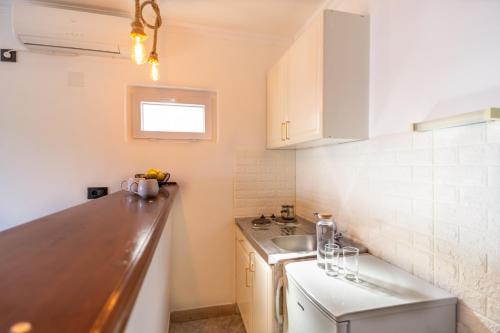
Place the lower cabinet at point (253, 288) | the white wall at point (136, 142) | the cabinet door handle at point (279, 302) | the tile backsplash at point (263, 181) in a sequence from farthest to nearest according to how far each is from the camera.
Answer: the tile backsplash at point (263, 181) < the white wall at point (136, 142) < the lower cabinet at point (253, 288) < the cabinet door handle at point (279, 302)

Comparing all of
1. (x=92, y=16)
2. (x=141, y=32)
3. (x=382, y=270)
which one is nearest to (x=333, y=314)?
(x=382, y=270)

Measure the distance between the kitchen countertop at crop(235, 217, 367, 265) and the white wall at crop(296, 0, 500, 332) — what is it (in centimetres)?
37

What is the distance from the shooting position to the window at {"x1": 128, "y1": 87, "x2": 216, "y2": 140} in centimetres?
213

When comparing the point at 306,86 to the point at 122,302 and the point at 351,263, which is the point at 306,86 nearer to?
the point at 351,263

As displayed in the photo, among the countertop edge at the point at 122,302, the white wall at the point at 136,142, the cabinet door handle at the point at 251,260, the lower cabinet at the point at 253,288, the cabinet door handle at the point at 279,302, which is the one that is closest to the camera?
the countertop edge at the point at 122,302

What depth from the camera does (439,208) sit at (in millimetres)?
1080

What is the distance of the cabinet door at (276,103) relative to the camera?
1.99m

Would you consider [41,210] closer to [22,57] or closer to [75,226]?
[22,57]

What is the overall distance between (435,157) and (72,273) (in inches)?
52.8

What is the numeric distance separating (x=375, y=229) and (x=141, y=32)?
1.62 m

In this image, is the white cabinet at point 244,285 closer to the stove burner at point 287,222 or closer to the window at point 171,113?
the stove burner at point 287,222

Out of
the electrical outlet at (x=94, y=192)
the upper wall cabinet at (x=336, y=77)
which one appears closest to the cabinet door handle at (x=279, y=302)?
the upper wall cabinet at (x=336, y=77)

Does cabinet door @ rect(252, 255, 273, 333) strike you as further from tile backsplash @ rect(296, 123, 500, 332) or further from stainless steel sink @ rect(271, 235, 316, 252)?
tile backsplash @ rect(296, 123, 500, 332)

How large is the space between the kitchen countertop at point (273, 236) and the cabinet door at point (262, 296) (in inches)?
3.1
